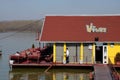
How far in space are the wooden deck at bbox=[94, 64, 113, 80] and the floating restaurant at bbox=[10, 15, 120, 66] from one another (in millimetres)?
1503

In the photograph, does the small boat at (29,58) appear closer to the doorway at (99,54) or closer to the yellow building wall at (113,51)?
the doorway at (99,54)

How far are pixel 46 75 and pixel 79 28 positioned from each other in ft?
20.7

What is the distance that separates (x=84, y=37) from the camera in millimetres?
36750

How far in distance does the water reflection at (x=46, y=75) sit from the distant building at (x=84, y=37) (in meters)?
1.79

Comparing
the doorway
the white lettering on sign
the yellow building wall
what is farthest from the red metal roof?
the doorway

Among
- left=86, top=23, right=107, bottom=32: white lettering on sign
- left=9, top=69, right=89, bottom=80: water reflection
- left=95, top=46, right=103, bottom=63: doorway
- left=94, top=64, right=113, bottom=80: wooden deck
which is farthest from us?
left=86, top=23, right=107, bottom=32: white lettering on sign

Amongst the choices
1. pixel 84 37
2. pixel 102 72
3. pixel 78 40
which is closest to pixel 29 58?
pixel 78 40

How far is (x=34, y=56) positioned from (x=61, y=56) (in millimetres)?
2511

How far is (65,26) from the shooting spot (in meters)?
38.1

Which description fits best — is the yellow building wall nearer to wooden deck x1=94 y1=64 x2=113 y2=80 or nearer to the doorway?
the doorway

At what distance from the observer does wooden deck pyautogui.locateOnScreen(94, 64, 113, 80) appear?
2880cm

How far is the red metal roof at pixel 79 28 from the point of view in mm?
36656

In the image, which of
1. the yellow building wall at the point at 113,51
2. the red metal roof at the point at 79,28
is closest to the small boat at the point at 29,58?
the red metal roof at the point at 79,28

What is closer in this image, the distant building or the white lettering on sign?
the distant building
